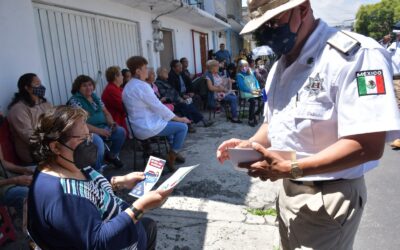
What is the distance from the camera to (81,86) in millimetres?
4805

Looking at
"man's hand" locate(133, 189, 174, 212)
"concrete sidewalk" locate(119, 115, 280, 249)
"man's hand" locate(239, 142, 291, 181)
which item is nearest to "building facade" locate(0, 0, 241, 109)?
"concrete sidewalk" locate(119, 115, 280, 249)

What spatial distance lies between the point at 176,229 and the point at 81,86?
2569 mm

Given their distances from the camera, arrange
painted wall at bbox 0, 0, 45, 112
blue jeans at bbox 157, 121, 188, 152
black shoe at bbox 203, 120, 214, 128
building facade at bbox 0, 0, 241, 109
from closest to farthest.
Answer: painted wall at bbox 0, 0, 45, 112, building facade at bbox 0, 0, 241, 109, blue jeans at bbox 157, 121, 188, 152, black shoe at bbox 203, 120, 214, 128

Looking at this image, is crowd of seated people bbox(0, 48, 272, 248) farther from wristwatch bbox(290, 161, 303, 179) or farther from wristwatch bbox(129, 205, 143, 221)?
wristwatch bbox(290, 161, 303, 179)

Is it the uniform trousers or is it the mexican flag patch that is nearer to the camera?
the mexican flag patch

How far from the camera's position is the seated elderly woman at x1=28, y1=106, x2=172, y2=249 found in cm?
165

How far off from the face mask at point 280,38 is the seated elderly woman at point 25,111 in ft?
9.58

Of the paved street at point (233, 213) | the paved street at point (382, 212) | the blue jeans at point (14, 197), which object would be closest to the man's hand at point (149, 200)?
the paved street at point (233, 213)

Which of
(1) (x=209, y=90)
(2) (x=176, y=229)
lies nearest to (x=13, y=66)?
(2) (x=176, y=229)

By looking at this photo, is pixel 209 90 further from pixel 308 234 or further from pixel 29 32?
pixel 308 234

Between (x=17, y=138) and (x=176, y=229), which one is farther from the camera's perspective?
(x=17, y=138)

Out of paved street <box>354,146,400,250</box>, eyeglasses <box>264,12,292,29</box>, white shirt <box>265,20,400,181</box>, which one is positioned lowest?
paved street <box>354,146,400,250</box>

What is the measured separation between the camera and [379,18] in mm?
52000

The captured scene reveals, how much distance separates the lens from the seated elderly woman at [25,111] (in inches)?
145
